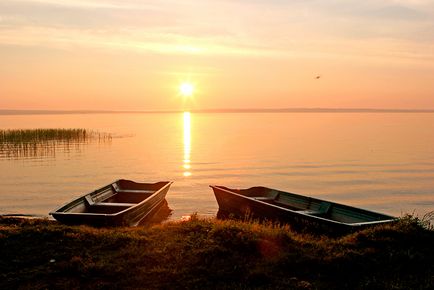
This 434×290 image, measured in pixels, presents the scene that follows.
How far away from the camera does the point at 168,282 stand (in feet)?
→ 27.5

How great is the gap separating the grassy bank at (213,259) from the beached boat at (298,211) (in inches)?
104

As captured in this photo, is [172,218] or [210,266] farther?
[172,218]

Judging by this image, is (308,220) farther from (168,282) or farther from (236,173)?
(236,173)

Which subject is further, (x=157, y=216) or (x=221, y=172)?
(x=221, y=172)

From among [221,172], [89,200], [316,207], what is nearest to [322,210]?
[316,207]

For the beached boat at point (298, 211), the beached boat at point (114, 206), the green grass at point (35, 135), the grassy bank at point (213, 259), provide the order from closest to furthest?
the grassy bank at point (213, 259), the beached boat at point (298, 211), the beached boat at point (114, 206), the green grass at point (35, 135)

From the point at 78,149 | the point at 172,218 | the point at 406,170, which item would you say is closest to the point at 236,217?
the point at 172,218

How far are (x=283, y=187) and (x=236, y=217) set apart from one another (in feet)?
43.3

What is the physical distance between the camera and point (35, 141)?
174 feet

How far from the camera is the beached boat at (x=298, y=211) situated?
1426 centimetres

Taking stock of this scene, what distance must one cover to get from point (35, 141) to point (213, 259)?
4958cm

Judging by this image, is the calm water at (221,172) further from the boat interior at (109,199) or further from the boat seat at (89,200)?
the boat seat at (89,200)

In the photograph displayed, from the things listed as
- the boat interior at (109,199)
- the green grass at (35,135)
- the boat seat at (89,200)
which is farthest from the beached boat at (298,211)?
the green grass at (35,135)

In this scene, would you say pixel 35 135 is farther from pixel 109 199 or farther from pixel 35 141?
pixel 109 199
